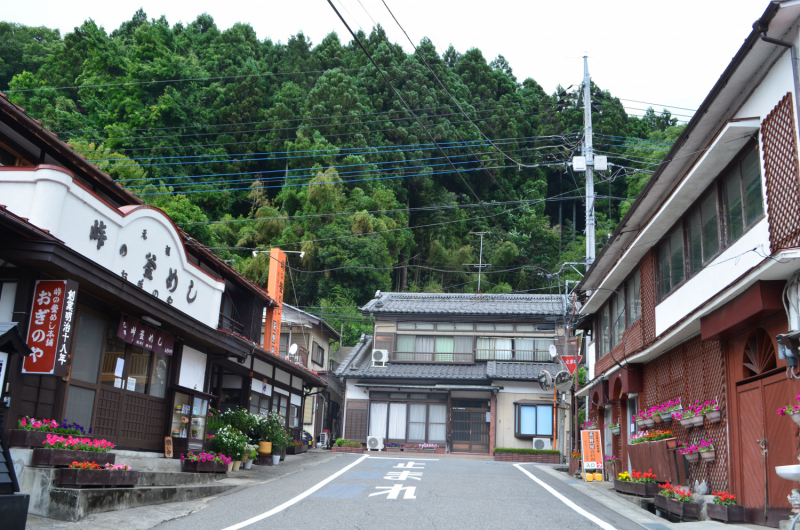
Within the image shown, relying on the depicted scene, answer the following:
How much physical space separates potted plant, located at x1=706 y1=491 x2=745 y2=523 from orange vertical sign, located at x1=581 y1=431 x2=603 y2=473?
7.19 meters

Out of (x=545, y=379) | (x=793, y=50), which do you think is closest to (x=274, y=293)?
(x=545, y=379)

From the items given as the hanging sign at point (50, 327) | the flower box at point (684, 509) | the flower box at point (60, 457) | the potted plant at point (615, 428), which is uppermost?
the hanging sign at point (50, 327)

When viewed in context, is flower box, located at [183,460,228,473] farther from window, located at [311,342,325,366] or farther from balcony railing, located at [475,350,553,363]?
balcony railing, located at [475,350,553,363]

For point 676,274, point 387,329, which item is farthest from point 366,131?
point 676,274

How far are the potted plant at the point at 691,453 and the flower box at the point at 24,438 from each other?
35.0 ft

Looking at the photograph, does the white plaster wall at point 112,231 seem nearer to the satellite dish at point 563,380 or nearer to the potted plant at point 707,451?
the potted plant at point 707,451

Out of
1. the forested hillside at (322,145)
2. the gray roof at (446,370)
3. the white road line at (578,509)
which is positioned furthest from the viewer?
the forested hillside at (322,145)

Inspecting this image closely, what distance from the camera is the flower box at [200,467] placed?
14.1 m

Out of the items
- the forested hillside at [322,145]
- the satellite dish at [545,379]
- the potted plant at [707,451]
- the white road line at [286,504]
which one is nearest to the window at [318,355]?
the forested hillside at [322,145]

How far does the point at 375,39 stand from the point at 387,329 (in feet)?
82.7

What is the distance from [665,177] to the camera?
12.2 meters

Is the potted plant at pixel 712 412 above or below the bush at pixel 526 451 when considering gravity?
above

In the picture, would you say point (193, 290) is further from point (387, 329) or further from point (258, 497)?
point (387, 329)

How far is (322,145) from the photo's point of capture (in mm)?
43594
